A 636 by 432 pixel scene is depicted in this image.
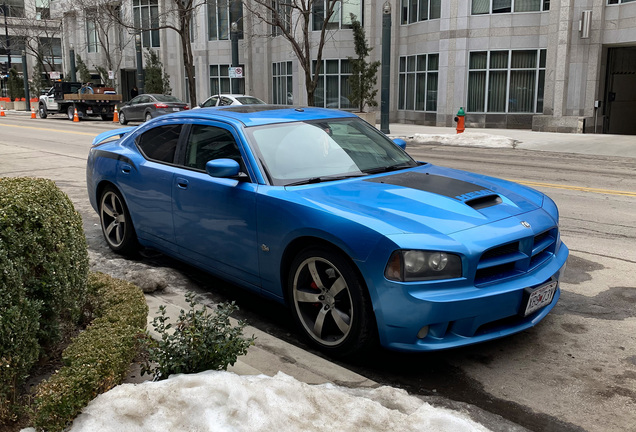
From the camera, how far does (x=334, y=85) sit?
33812 millimetres

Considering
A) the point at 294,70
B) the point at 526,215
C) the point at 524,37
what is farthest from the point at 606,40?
the point at 526,215

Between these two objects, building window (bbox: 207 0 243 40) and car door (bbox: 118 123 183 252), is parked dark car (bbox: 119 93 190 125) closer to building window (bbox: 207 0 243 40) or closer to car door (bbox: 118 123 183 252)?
building window (bbox: 207 0 243 40)

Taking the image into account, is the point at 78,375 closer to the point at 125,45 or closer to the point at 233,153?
the point at 233,153

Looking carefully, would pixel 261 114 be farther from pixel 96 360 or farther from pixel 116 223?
pixel 96 360

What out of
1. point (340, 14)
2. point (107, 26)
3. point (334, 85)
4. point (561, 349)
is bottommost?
point (561, 349)

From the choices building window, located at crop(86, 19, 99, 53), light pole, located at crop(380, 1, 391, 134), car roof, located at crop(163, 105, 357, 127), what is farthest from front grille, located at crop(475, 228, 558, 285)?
building window, located at crop(86, 19, 99, 53)

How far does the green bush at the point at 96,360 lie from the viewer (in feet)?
9.27

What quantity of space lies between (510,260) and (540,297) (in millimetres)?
366

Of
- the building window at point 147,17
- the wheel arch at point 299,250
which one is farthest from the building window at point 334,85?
the wheel arch at point 299,250

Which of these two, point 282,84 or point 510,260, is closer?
point 510,260

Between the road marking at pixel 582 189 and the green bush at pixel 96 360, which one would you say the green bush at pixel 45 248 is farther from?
the road marking at pixel 582 189

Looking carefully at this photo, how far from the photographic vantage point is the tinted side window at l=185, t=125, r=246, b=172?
17.1 feet

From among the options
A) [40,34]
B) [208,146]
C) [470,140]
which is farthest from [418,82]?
[40,34]

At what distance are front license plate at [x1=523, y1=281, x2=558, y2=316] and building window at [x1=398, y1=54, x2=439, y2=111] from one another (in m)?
26.3
